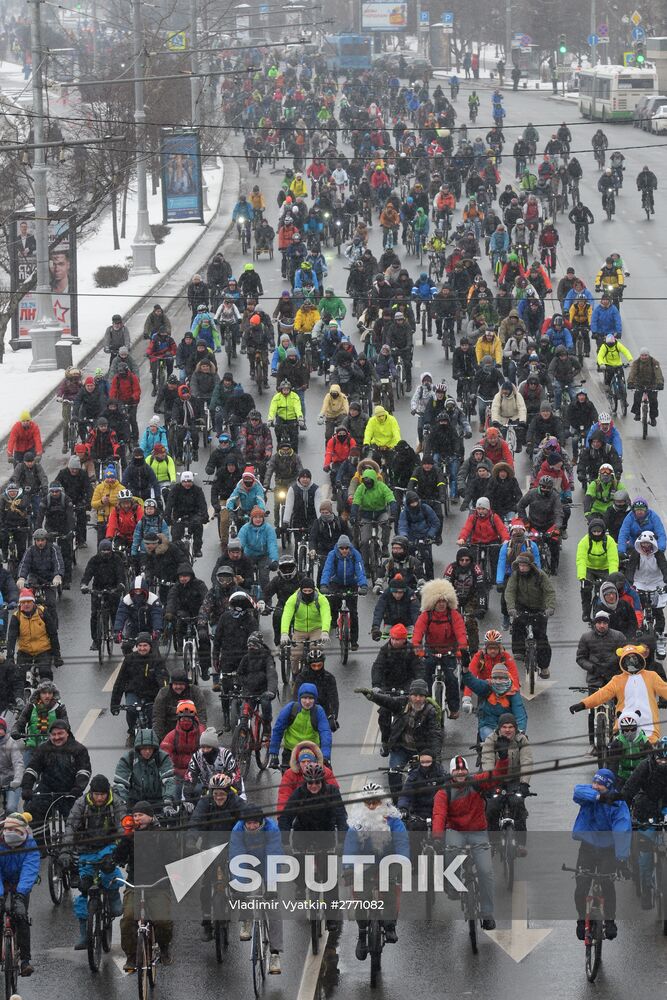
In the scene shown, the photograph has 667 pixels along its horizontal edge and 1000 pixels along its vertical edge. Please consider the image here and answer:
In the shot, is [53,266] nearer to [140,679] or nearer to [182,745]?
[140,679]

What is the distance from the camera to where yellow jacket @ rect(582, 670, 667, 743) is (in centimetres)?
1747

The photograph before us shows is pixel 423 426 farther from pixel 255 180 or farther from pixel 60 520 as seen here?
pixel 255 180

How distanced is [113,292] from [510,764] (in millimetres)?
36430

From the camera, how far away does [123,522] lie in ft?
77.8

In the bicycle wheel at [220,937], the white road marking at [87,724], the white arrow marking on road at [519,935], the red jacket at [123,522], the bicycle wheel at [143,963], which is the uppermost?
the red jacket at [123,522]

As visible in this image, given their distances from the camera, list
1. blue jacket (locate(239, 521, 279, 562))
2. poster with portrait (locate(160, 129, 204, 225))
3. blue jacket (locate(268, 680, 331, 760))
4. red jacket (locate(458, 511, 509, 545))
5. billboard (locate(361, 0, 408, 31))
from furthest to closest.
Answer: billboard (locate(361, 0, 408, 31)), poster with portrait (locate(160, 129, 204, 225)), red jacket (locate(458, 511, 509, 545)), blue jacket (locate(239, 521, 279, 562)), blue jacket (locate(268, 680, 331, 760))

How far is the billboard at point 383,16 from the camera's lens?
132125mm

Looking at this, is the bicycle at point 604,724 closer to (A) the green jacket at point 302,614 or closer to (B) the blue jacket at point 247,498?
(A) the green jacket at point 302,614

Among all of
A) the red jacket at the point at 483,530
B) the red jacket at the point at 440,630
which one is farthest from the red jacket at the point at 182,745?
the red jacket at the point at 483,530

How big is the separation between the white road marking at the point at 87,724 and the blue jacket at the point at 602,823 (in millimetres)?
6348

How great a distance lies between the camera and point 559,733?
19328 mm

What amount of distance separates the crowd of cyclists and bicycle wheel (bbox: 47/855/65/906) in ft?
1.29

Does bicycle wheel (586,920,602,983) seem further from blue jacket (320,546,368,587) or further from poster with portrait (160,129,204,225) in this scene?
poster with portrait (160,129,204,225)

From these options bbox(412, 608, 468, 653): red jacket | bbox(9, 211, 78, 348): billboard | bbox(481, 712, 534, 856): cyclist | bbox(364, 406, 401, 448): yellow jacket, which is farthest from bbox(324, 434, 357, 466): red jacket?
bbox(9, 211, 78, 348): billboard
